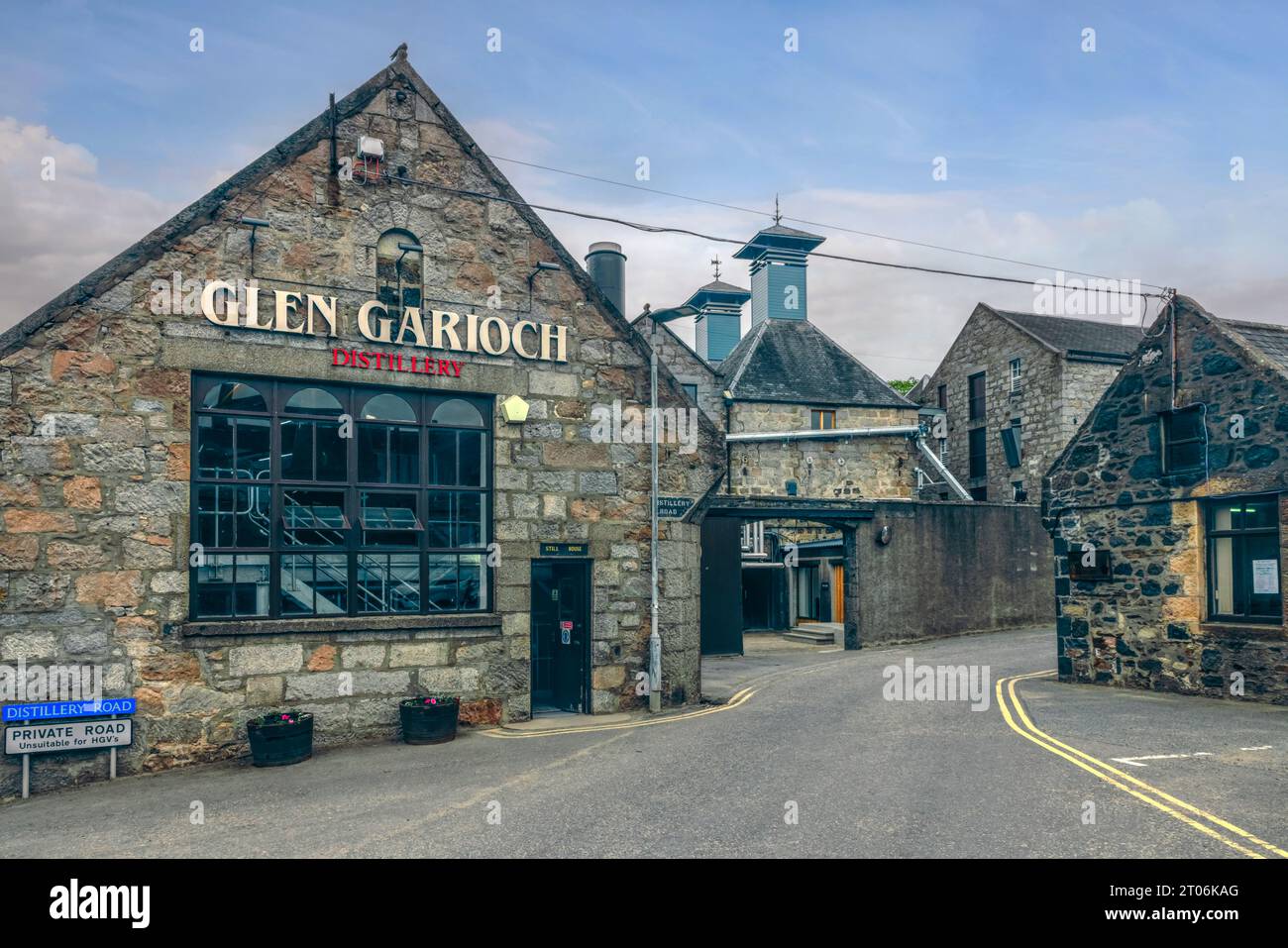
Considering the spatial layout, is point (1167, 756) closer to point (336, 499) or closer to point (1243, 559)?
point (1243, 559)

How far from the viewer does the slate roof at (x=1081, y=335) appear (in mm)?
34616

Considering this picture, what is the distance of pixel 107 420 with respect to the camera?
1128 cm

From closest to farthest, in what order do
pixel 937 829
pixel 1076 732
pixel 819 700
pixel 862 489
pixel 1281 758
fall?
1. pixel 937 829
2. pixel 1281 758
3. pixel 1076 732
4. pixel 819 700
5. pixel 862 489

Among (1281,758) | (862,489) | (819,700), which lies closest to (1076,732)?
(1281,758)

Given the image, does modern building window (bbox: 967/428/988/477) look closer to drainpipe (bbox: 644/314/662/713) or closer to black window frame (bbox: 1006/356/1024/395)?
black window frame (bbox: 1006/356/1024/395)

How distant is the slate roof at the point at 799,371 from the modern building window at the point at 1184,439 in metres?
17.4

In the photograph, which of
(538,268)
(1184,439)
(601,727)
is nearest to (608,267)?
(538,268)

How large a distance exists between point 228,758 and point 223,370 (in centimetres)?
490

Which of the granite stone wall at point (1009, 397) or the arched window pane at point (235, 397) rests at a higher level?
the granite stone wall at point (1009, 397)

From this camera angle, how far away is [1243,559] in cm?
1518

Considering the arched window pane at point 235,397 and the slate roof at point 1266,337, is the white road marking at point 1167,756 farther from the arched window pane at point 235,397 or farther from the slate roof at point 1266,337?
the arched window pane at point 235,397

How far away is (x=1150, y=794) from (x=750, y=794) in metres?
3.92

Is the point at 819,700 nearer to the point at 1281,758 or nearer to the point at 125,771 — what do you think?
Answer: the point at 1281,758

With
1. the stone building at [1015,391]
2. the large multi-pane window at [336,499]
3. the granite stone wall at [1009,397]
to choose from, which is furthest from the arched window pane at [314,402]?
the granite stone wall at [1009,397]
